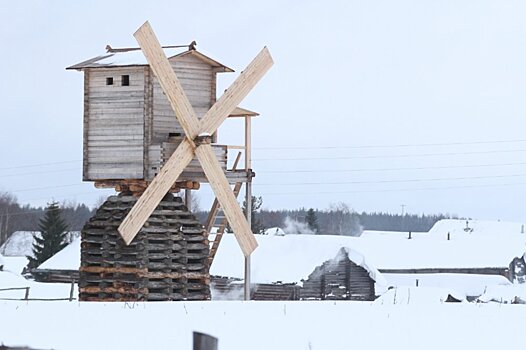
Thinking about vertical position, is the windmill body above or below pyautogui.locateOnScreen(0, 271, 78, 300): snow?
above

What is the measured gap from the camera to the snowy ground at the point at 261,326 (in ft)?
33.9

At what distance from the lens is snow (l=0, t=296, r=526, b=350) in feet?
33.9

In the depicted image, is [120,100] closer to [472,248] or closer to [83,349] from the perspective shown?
[83,349]

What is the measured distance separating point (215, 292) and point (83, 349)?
33956 mm

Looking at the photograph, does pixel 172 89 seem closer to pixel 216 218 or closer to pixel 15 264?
pixel 216 218

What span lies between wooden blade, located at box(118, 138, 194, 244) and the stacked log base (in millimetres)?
925

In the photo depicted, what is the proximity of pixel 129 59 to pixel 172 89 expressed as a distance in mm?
2035

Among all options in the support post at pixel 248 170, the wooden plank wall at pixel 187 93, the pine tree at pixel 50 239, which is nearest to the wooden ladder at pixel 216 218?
the support post at pixel 248 170

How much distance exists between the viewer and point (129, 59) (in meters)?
25.6

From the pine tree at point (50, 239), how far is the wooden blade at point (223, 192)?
3961 cm

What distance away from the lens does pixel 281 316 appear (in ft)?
37.9

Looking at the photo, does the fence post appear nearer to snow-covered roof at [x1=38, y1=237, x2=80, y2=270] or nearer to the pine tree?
snow-covered roof at [x1=38, y1=237, x2=80, y2=270]

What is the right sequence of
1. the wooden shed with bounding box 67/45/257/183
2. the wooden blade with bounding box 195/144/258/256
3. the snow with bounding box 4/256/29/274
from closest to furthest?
the wooden blade with bounding box 195/144/258/256 → the wooden shed with bounding box 67/45/257/183 → the snow with bounding box 4/256/29/274

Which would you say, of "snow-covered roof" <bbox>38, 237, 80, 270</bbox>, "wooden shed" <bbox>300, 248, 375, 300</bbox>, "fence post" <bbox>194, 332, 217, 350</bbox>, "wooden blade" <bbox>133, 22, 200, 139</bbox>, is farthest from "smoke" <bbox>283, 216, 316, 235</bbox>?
"fence post" <bbox>194, 332, 217, 350</bbox>
